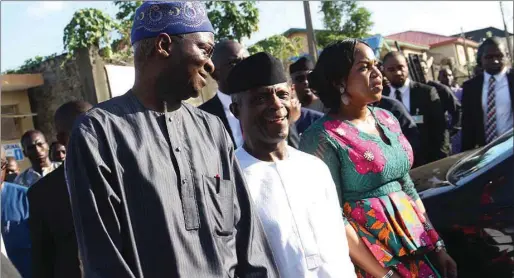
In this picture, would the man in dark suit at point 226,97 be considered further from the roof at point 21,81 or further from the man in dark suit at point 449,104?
the roof at point 21,81

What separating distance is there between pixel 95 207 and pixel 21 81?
10172 mm

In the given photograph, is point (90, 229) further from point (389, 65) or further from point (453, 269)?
point (389, 65)

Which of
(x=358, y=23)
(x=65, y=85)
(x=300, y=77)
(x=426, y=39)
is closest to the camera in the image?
(x=300, y=77)

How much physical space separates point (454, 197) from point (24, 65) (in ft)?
33.2

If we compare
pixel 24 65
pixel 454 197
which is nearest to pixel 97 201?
pixel 454 197

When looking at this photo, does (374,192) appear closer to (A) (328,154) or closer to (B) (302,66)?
(A) (328,154)

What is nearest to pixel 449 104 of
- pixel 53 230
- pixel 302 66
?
pixel 302 66

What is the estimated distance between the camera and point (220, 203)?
188 cm

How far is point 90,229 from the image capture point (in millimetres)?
1589

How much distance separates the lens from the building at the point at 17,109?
10.7 meters

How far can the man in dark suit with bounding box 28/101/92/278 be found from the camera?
2504 millimetres

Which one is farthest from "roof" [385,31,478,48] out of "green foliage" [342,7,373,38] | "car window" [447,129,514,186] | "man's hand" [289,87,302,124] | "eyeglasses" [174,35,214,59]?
"eyeglasses" [174,35,214,59]

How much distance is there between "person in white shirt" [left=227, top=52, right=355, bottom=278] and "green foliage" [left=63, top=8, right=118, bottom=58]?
7337 millimetres

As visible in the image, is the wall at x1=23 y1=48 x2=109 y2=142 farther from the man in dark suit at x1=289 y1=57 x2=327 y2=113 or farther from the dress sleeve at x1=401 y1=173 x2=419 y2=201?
the dress sleeve at x1=401 y1=173 x2=419 y2=201
